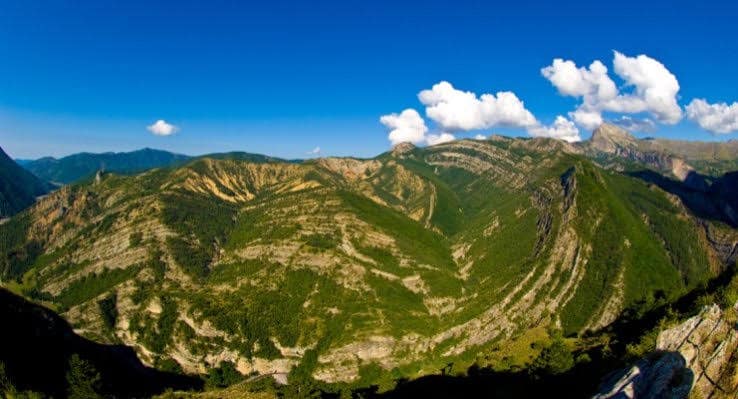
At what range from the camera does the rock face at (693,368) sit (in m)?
48.2

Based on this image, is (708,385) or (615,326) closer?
(708,385)

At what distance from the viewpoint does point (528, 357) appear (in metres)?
166

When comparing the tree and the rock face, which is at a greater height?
the rock face

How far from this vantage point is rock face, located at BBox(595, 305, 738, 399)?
48.2 m

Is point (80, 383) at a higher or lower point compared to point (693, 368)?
lower

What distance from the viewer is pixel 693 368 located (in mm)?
50531

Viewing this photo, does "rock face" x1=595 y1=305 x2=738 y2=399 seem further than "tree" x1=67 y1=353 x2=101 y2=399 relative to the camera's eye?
No

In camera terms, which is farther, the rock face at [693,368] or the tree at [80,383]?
the tree at [80,383]

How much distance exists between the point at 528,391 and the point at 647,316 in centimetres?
7503

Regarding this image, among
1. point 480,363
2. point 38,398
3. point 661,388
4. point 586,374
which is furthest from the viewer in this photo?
point 480,363

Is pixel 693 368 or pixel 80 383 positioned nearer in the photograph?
pixel 693 368

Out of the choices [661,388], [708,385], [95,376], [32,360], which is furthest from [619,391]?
[32,360]

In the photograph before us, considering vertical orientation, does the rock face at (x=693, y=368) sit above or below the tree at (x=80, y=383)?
above

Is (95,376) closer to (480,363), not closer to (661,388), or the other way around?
(480,363)
